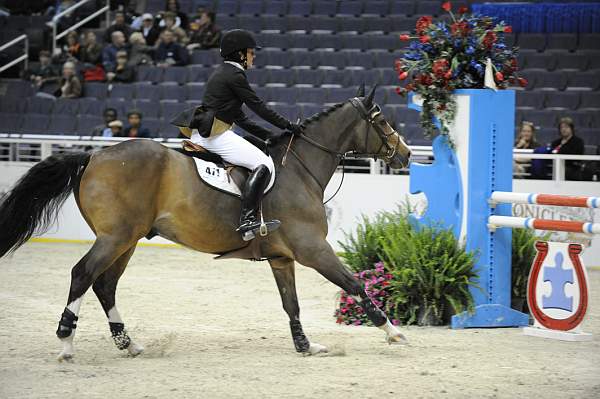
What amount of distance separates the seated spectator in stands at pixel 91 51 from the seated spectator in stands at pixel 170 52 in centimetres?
132

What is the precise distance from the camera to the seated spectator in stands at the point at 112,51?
18609 millimetres

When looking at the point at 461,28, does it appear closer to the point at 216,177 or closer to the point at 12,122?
the point at 216,177

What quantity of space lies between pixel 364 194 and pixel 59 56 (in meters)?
8.99

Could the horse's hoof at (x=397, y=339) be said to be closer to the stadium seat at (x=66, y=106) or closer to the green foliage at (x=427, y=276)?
the green foliage at (x=427, y=276)

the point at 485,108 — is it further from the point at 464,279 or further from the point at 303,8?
the point at 303,8

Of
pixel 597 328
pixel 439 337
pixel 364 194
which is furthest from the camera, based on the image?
pixel 364 194

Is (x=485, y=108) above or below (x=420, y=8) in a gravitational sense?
below

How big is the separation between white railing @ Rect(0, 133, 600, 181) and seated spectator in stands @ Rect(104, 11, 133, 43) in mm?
3810

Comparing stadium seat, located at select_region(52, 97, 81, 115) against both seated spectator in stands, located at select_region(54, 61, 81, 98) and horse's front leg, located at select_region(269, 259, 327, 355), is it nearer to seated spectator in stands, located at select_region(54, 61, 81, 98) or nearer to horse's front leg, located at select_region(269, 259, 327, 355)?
seated spectator in stands, located at select_region(54, 61, 81, 98)

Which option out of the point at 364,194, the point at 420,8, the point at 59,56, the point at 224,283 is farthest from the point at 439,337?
the point at 59,56

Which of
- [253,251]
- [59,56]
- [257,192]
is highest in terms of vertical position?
[59,56]

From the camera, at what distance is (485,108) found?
27.2ft

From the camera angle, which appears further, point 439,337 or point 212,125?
point 439,337

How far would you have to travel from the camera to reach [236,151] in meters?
7.10
